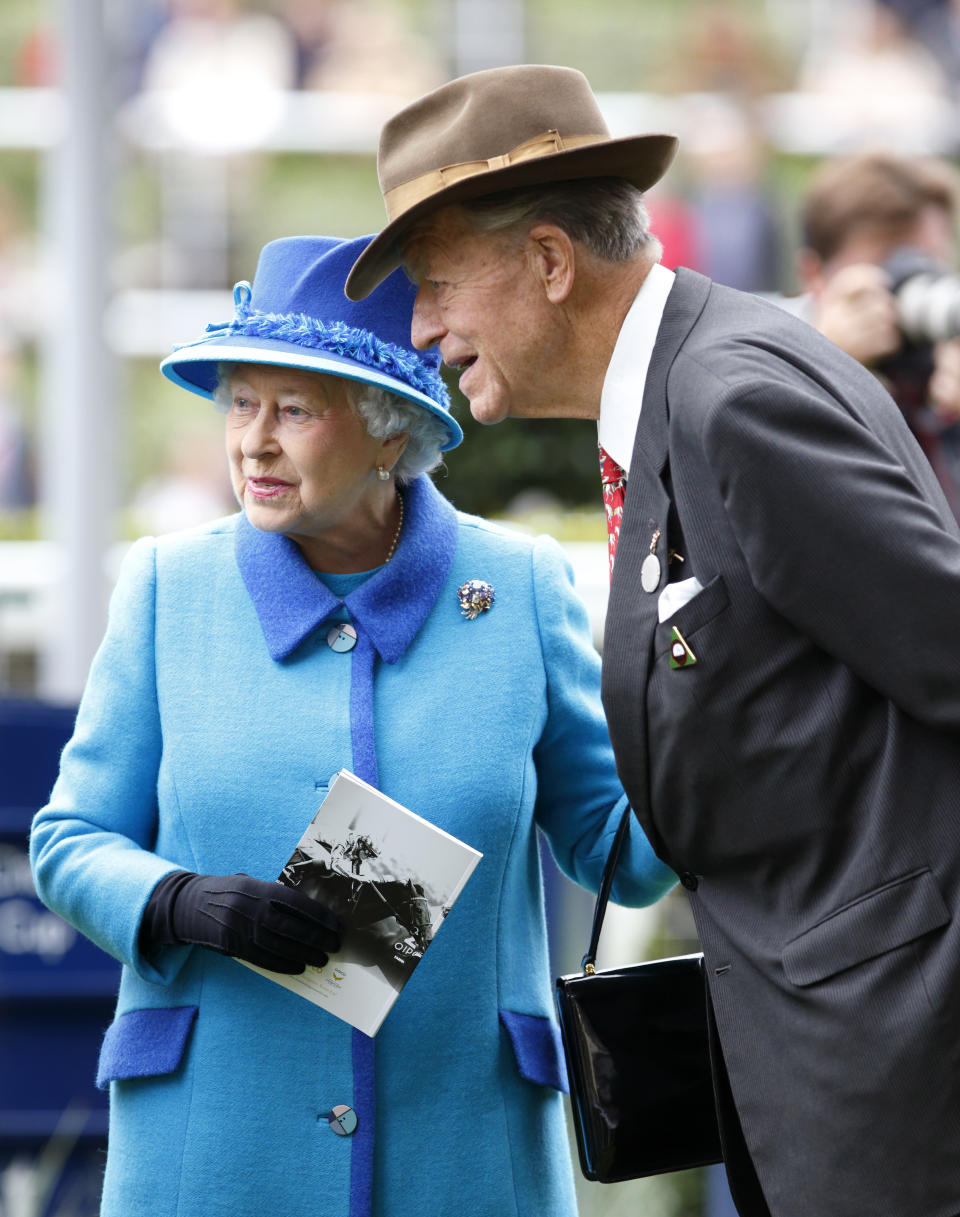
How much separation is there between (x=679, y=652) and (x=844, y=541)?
0.23m

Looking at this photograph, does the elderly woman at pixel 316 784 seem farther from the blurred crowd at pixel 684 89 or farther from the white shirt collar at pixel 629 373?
the blurred crowd at pixel 684 89

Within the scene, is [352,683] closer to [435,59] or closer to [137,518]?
[137,518]

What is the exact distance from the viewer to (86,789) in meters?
2.20

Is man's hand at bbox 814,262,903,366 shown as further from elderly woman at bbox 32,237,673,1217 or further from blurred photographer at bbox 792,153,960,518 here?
elderly woman at bbox 32,237,673,1217

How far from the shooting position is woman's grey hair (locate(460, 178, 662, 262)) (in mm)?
2041

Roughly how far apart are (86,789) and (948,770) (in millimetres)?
1154

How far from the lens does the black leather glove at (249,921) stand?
6.61 feet

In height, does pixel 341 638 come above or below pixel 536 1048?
above

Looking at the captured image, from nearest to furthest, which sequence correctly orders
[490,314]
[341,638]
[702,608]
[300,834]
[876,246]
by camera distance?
1. [702,608]
2. [490,314]
3. [300,834]
4. [341,638]
5. [876,246]

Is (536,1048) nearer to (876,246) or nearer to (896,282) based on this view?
(896,282)

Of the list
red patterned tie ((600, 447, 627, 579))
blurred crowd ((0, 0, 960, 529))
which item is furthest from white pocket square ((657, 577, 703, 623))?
blurred crowd ((0, 0, 960, 529))

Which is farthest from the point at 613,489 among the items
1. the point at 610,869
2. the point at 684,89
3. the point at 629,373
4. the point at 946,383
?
the point at 684,89

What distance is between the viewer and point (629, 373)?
198 cm

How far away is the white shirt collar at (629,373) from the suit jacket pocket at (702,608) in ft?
0.84
